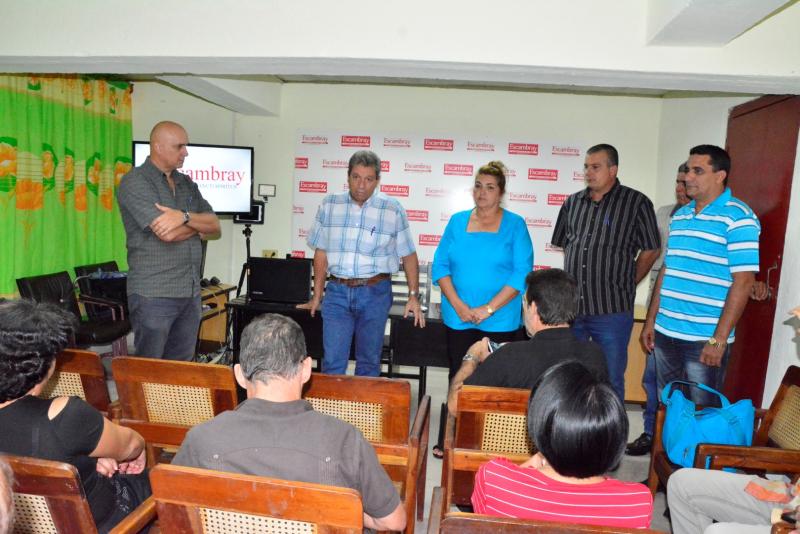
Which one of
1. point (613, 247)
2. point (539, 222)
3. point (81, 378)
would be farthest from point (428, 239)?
point (81, 378)

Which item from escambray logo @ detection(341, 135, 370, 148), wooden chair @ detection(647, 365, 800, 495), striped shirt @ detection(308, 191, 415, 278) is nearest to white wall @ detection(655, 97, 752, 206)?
wooden chair @ detection(647, 365, 800, 495)

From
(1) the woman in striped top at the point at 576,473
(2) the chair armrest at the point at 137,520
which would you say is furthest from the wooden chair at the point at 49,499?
(1) the woman in striped top at the point at 576,473

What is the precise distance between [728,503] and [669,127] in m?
4.36

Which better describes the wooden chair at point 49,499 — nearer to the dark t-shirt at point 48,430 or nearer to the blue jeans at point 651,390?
the dark t-shirt at point 48,430

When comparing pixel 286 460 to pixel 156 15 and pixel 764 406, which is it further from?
pixel 764 406

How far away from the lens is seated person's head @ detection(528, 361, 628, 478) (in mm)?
1141

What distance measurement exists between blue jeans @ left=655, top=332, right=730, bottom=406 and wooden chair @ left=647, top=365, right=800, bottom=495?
414 mm

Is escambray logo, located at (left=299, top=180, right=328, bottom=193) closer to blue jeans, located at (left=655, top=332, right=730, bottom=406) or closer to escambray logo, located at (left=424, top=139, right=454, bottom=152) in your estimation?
escambray logo, located at (left=424, top=139, right=454, bottom=152)

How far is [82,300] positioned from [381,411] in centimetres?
364

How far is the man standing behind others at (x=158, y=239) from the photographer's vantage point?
2.71m

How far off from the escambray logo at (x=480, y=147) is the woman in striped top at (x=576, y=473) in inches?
191

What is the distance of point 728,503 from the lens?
1797 mm

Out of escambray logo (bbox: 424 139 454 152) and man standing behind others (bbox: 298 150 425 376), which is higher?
escambray logo (bbox: 424 139 454 152)

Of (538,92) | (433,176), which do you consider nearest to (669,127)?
(538,92)
